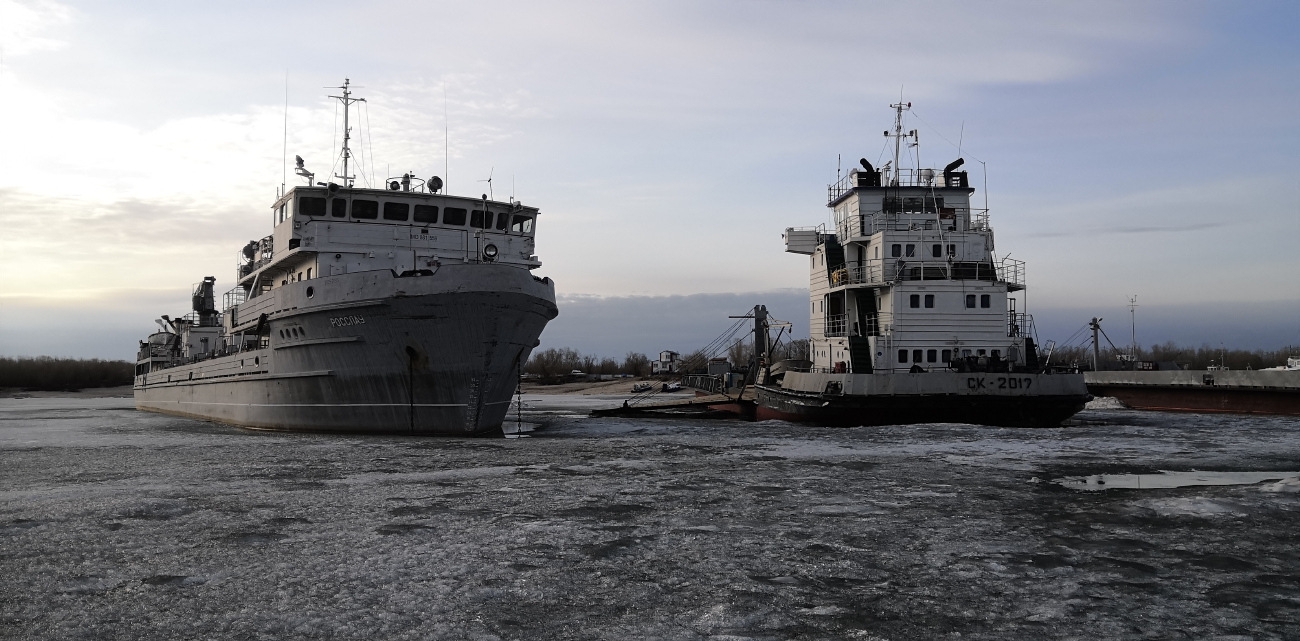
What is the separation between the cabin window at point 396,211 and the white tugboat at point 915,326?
40.1 ft

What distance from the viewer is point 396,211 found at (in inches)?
860

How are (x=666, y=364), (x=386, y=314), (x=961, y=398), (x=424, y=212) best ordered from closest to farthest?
1. (x=386, y=314)
2. (x=424, y=212)
3. (x=961, y=398)
4. (x=666, y=364)

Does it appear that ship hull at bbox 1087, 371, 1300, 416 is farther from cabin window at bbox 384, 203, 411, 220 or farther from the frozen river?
cabin window at bbox 384, 203, 411, 220

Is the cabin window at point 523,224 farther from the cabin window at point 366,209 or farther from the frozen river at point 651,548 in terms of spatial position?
the frozen river at point 651,548

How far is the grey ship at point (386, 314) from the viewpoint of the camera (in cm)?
1828

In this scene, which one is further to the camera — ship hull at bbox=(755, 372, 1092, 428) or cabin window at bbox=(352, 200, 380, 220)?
ship hull at bbox=(755, 372, 1092, 428)

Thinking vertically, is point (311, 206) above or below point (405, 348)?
above

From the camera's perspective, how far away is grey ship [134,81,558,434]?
1828 cm

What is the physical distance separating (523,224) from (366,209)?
427cm

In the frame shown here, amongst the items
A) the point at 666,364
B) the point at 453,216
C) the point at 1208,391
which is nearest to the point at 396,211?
the point at 453,216

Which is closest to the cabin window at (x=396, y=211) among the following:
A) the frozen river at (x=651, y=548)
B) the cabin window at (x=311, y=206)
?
the cabin window at (x=311, y=206)

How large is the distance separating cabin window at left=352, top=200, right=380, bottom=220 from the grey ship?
25 mm

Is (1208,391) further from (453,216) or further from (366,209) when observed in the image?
(366,209)

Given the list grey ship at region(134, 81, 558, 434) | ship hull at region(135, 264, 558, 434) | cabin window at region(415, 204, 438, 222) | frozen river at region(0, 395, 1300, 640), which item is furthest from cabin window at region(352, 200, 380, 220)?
frozen river at region(0, 395, 1300, 640)
